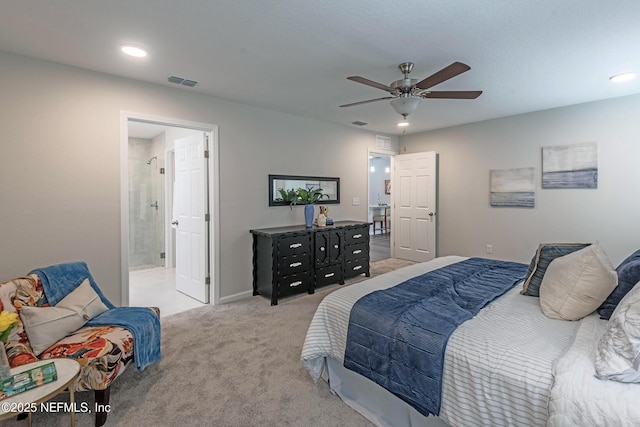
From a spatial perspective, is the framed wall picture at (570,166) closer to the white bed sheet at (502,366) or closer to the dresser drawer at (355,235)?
the dresser drawer at (355,235)

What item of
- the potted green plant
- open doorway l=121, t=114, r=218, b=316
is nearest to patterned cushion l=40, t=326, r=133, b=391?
open doorway l=121, t=114, r=218, b=316

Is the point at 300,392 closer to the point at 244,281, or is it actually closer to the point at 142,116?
the point at 244,281

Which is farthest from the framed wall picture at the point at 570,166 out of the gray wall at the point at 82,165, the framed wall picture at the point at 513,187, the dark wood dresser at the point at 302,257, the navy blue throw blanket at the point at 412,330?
the gray wall at the point at 82,165

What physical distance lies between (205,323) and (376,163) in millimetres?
8802

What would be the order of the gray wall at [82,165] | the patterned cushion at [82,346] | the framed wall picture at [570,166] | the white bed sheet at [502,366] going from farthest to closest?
the framed wall picture at [570,166] → the gray wall at [82,165] → the patterned cushion at [82,346] → the white bed sheet at [502,366]

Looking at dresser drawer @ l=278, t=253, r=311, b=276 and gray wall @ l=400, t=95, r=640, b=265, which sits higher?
gray wall @ l=400, t=95, r=640, b=265

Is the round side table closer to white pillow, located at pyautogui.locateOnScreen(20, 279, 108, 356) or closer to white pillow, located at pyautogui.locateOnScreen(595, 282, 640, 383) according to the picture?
white pillow, located at pyautogui.locateOnScreen(20, 279, 108, 356)

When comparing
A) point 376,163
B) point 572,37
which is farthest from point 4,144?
point 376,163

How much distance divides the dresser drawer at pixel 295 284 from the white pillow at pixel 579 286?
8.92 ft

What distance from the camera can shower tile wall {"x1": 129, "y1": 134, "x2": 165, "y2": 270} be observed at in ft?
19.3

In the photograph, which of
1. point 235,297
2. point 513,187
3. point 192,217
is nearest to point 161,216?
point 192,217

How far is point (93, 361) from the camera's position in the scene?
1817 millimetres

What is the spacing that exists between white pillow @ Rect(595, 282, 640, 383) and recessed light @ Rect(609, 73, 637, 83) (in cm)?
310

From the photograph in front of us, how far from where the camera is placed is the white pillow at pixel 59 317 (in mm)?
1889
